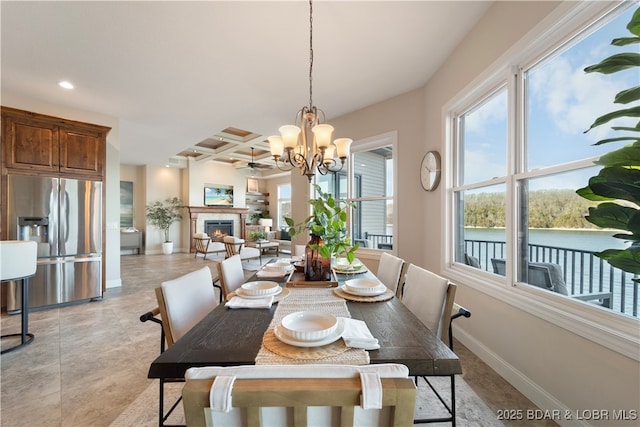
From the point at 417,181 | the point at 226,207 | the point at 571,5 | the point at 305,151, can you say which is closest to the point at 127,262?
the point at 226,207

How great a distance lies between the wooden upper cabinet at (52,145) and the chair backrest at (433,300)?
4.42m

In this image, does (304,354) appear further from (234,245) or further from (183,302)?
(234,245)

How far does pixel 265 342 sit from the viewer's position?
0.94 meters

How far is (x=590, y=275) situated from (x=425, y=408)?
4.25 feet

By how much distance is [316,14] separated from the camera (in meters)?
2.05

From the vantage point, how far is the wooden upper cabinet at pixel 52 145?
3076mm

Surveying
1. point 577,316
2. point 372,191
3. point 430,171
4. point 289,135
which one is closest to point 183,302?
point 289,135

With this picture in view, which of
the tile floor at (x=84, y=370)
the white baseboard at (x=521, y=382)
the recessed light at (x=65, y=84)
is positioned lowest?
the tile floor at (x=84, y=370)

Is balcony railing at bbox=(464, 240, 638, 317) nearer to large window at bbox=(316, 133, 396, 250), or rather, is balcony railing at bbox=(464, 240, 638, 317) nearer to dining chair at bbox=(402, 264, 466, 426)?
dining chair at bbox=(402, 264, 466, 426)

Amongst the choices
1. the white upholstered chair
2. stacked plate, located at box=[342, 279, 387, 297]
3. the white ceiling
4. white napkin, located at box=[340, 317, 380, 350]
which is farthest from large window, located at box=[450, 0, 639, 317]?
the white upholstered chair

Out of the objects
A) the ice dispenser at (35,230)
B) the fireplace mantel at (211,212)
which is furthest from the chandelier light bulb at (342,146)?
the fireplace mantel at (211,212)

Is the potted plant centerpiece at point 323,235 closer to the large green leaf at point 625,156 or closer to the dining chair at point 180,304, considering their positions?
the dining chair at point 180,304

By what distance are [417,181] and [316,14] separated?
83.2 inches

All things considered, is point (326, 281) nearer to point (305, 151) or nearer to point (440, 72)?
point (305, 151)
